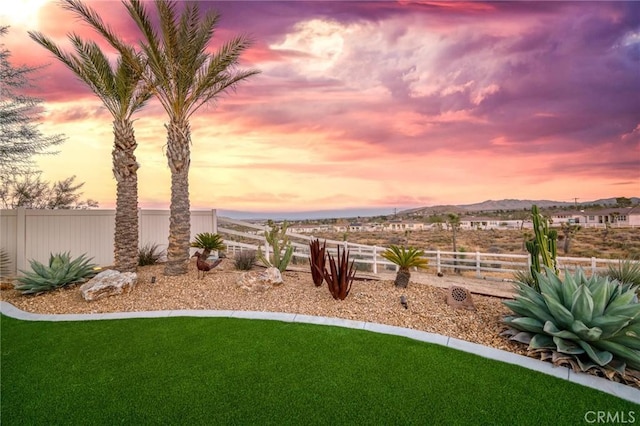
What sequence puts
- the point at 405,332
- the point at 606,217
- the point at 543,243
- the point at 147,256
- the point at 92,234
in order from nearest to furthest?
1. the point at 405,332
2. the point at 543,243
3. the point at 147,256
4. the point at 92,234
5. the point at 606,217

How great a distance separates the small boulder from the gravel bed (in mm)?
125

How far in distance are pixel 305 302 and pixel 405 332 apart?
84.5 inches

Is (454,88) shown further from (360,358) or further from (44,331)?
(44,331)

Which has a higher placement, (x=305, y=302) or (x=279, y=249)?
(x=279, y=249)

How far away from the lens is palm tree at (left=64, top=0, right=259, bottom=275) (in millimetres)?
8977

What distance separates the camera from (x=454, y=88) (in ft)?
34.4

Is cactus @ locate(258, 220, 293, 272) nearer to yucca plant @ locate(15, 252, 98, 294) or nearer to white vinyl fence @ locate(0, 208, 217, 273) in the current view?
yucca plant @ locate(15, 252, 98, 294)

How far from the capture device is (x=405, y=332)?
17.5 ft

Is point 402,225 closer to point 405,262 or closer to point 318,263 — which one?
point 405,262

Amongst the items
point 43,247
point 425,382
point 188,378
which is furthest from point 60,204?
point 425,382

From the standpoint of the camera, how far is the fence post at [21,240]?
10203 mm

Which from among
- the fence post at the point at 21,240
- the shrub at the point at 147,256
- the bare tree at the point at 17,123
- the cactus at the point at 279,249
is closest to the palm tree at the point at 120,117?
the shrub at the point at 147,256

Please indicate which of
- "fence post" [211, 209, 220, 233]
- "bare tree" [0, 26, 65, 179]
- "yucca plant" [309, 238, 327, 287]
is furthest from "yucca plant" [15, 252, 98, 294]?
"bare tree" [0, 26, 65, 179]

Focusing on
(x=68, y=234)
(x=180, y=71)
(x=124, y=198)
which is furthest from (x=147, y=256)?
(x=180, y=71)
